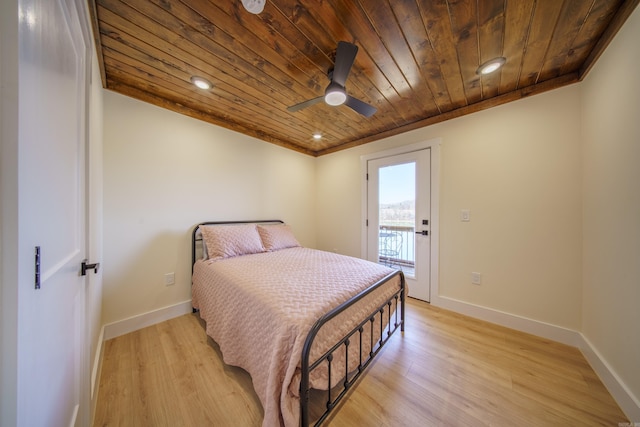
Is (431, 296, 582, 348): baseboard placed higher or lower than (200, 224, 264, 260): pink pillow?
lower

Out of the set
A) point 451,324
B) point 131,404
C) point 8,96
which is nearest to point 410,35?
point 8,96

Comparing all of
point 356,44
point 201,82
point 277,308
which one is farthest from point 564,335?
point 201,82

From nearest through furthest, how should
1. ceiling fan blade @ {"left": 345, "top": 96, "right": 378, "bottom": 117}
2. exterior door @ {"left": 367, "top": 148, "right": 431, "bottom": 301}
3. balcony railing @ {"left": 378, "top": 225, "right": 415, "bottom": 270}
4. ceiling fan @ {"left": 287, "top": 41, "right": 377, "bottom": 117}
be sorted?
ceiling fan @ {"left": 287, "top": 41, "right": 377, "bottom": 117}
ceiling fan blade @ {"left": 345, "top": 96, "right": 378, "bottom": 117}
exterior door @ {"left": 367, "top": 148, "right": 431, "bottom": 301}
balcony railing @ {"left": 378, "top": 225, "right": 415, "bottom": 270}

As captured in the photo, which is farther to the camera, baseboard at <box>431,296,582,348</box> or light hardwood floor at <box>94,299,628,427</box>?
baseboard at <box>431,296,582,348</box>

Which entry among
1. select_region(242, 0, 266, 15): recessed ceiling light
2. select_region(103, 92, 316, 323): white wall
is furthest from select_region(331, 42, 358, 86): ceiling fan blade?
select_region(103, 92, 316, 323): white wall

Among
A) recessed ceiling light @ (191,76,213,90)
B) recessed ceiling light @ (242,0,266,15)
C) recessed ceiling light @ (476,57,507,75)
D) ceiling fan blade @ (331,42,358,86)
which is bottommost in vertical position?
ceiling fan blade @ (331,42,358,86)

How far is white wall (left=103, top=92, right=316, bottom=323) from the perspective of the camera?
199 centimetres

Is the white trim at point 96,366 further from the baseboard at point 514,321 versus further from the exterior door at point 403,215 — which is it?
the baseboard at point 514,321

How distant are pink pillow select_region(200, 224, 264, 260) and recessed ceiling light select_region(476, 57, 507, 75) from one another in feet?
9.06

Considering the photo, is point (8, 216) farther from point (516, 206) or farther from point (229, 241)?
point (516, 206)

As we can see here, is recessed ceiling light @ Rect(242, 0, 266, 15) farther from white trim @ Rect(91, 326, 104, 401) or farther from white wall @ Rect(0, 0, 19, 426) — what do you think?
white trim @ Rect(91, 326, 104, 401)

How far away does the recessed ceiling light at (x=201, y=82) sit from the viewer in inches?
74.6

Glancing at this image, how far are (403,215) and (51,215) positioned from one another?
9.90ft

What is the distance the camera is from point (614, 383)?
135 centimetres
